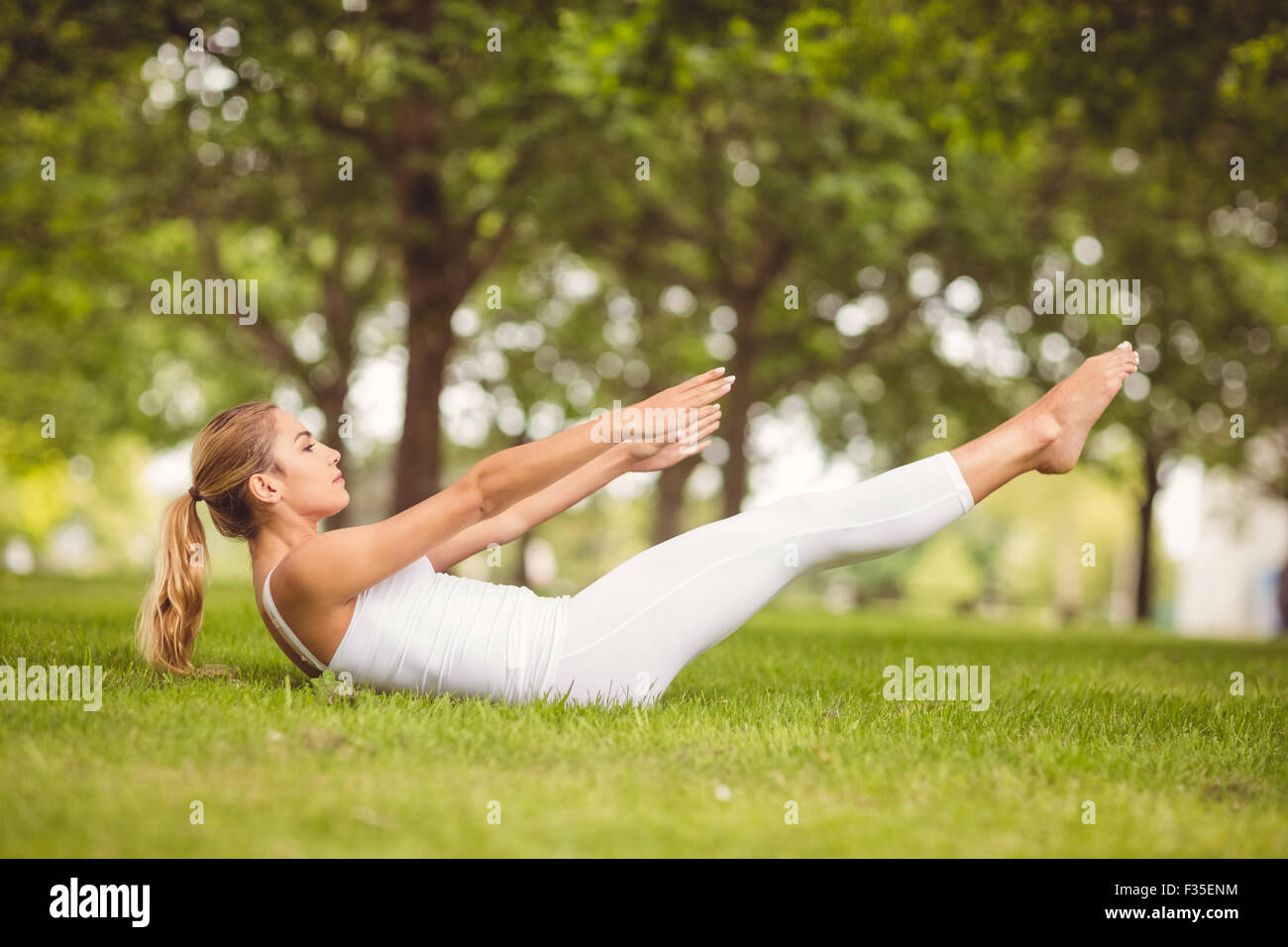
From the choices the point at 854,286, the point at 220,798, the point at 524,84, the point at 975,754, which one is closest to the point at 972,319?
the point at 854,286

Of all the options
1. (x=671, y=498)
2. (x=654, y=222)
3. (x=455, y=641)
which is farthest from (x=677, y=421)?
(x=671, y=498)

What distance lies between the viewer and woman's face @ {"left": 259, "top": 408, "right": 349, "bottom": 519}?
4.16m

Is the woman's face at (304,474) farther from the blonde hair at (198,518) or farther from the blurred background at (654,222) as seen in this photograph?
the blurred background at (654,222)

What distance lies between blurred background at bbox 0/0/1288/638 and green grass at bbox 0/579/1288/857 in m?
1.96

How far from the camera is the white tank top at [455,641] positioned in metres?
4.09

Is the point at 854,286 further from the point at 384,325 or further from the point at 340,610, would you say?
the point at 340,610

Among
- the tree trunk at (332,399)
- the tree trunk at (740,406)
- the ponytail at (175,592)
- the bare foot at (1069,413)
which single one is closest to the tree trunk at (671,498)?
the tree trunk at (740,406)

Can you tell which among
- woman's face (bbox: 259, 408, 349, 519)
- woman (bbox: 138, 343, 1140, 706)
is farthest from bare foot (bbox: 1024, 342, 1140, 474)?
woman's face (bbox: 259, 408, 349, 519)

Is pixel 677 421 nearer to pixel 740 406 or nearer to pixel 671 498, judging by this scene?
pixel 740 406

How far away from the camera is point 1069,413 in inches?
174

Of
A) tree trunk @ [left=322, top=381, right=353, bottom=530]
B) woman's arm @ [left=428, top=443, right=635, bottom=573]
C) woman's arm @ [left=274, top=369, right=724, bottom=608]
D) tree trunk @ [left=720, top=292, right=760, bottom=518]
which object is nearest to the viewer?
woman's arm @ [left=274, top=369, right=724, bottom=608]

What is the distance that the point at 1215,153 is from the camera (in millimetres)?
13609

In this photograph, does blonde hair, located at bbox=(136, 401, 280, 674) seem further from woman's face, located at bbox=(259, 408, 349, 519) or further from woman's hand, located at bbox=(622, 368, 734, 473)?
woman's hand, located at bbox=(622, 368, 734, 473)

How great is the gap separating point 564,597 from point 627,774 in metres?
1.13
